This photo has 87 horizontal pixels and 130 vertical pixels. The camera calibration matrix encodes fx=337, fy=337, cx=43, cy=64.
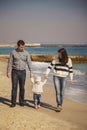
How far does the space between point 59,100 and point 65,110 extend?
0.48 metres

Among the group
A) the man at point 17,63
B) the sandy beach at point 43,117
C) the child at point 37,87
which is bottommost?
the sandy beach at point 43,117

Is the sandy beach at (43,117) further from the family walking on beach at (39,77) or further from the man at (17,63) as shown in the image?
the man at (17,63)

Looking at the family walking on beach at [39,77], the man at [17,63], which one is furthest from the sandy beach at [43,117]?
the man at [17,63]

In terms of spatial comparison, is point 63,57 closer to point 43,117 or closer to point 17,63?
point 17,63

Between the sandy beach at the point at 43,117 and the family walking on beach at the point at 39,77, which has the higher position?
the family walking on beach at the point at 39,77

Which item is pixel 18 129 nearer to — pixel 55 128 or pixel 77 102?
pixel 55 128

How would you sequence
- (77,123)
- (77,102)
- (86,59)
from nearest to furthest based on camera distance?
(77,123) → (77,102) → (86,59)

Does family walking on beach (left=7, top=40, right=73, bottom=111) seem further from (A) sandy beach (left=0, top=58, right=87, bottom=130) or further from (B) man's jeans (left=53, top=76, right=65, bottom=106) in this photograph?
(A) sandy beach (left=0, top=58, right=87, bottom=130)

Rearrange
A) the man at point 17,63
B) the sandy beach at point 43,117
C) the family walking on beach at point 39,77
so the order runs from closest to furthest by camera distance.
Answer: the sandy beach at point 43,117 < the family walking on beach at point 39,77 < the man at point 17,63

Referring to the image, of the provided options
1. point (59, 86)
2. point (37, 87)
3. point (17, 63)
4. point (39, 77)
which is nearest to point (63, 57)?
point (59, 86)

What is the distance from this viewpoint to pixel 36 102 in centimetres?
977

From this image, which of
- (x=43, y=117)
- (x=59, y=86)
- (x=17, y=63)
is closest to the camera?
(x=43, y=117)

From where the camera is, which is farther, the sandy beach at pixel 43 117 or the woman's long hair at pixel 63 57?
the woman's long hair at pixel 63 57

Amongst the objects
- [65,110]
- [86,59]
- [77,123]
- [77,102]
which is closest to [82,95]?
[77,102]
